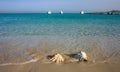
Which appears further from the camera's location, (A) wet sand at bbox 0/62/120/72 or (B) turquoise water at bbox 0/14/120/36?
(B) turquoise water at bbox 0/14/120/36

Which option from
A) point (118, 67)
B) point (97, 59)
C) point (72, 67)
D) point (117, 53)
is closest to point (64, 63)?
point (72, 67)

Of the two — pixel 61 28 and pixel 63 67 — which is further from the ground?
pixel 63 67

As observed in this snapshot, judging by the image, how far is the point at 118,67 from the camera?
6.78 meters

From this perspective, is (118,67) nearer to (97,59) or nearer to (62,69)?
(97,59)

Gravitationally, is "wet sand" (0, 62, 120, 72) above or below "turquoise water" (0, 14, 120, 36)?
above

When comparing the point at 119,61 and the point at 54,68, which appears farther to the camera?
the point at 119,61

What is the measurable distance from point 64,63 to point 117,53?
3232mm

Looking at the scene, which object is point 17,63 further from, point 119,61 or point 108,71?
point 119,61

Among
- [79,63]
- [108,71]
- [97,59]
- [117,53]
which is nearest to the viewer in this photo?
[108,71]

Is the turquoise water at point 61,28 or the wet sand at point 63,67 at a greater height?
the wet sand at point 63,67

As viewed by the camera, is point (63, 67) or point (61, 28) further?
point (61, 28)

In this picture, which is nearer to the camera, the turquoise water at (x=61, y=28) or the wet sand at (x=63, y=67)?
the wet sand at (x=63, y=67)

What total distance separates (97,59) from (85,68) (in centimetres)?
154

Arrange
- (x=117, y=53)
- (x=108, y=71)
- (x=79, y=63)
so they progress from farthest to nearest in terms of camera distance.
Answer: (x=117, y=53) → (x=79, y=63) → (x=108, y=71)
